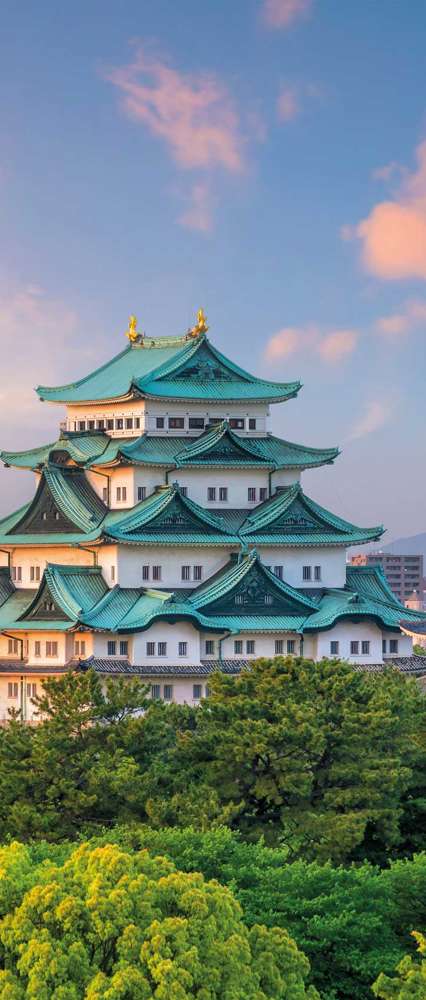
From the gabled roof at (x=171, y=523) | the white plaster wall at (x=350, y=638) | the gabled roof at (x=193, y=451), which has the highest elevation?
the gabled roof at (x=193, y=451)

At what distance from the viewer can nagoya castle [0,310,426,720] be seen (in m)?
71.1

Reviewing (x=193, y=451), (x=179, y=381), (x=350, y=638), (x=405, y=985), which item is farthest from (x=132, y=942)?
(x=179, y=381)

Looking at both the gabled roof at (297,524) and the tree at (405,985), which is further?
the gabled roof at (297,524)

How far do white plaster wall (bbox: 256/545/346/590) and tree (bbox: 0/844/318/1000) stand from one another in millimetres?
42478

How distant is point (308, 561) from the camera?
7588 centimetres

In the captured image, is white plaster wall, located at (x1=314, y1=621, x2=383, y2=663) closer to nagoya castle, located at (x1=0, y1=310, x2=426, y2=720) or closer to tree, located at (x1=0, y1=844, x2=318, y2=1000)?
nagoya castle, located at (x1=0, y1=310, x2=426, y2=720)

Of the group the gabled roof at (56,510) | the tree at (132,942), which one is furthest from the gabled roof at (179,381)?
the tree at (132,942)

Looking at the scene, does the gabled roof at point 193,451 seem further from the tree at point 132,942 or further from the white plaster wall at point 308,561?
the tree at point 132,942

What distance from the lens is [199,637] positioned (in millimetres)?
71500

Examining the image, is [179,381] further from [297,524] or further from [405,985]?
[405,985]

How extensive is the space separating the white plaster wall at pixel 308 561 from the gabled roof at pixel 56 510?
26.6 ft

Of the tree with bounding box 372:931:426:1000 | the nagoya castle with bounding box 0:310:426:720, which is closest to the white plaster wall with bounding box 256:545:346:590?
the nagoya castle with bounding box 0:310:426:720

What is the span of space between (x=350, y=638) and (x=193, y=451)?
11.0 m

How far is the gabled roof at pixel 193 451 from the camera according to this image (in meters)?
74.6
